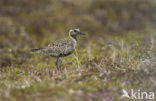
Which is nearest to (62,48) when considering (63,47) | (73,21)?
(63,47)

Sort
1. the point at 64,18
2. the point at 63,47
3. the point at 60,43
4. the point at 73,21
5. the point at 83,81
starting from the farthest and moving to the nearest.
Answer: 1. the point at 64,18
2. the point at 73,21
3. the point at 60,43
4. the point at 63,47
5. the point at 83,81

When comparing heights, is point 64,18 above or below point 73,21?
above

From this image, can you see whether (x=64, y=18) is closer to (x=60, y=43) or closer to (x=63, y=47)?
(x=60, y=43)

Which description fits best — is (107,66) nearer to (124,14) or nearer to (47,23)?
(47,23)

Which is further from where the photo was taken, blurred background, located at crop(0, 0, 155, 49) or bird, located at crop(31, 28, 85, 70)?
blurred background, located at crop(0, 0, 155, 49)

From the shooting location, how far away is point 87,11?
2066 cm

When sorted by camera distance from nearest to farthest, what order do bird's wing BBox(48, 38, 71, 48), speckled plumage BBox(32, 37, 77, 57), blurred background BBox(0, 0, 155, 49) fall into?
speckled plumage BBox(32, 37, 77, 57), bird's wing BBox(48, 38, 71, 48), blurred background BBox(0, 0, 155, 49)

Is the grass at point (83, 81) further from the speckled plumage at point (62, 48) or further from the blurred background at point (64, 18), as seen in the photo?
the blurred background at point (64, 18)

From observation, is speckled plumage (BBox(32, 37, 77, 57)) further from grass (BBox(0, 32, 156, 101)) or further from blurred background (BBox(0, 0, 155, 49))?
blurred background (BBox(0, 0, 155, 49))

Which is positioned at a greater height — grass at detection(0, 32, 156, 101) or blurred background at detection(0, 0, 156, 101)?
blurred background at detection(0, 0, 156, 101)

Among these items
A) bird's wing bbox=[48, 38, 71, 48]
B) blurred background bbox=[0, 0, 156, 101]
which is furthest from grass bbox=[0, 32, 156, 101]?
blurred background bbox=[0, 0, 156, 101]

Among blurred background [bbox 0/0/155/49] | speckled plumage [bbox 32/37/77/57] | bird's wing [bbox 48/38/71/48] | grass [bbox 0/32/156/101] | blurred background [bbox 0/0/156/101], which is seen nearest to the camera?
grass [bbox 0/32/156/101]

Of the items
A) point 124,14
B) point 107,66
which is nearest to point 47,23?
point 124,14

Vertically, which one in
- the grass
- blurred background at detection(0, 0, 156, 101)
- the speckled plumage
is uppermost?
blurred background at detection(0, 0, 156, 101)
